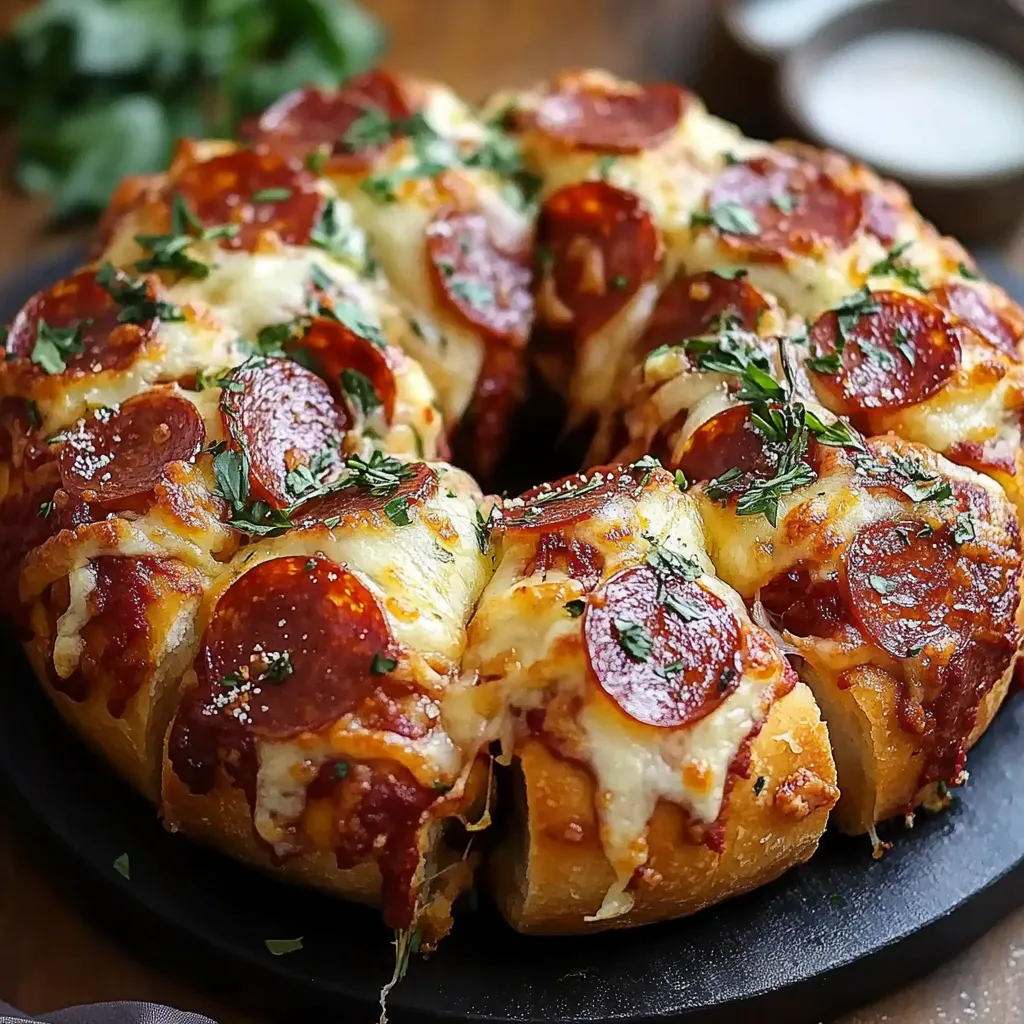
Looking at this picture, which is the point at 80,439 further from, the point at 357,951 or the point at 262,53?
the point at 262,53

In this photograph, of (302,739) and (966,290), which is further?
(966,290)

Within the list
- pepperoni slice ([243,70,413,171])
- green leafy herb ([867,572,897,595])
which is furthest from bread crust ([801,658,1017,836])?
pepperoni slice ([243,70,413,171])

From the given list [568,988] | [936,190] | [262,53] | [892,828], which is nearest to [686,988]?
[568,988]

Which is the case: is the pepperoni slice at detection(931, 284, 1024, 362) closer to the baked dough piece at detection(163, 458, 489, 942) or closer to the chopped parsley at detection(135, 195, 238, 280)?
the baked dough piece at detection(163, 458, 489, 942)

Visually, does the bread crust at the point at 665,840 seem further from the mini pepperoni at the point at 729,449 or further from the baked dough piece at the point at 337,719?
the mini pepperoni at the point at 729,449

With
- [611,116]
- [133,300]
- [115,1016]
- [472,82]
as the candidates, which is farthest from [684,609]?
[472,82]

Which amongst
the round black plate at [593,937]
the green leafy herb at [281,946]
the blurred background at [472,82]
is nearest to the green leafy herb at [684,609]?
the round black plate at [593,937]
